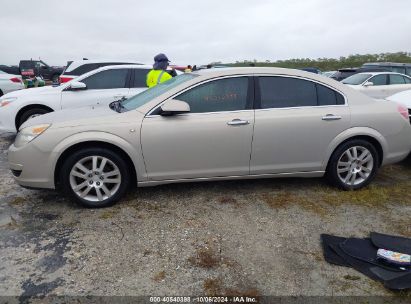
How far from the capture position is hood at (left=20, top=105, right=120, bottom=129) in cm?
385

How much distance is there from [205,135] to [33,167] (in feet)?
6.07

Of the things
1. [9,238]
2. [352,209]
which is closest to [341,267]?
[352,209]

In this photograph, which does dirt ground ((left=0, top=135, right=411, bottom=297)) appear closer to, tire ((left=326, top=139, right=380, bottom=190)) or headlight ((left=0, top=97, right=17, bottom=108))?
tire ((left=326, top=139, right=380, bottom=190))

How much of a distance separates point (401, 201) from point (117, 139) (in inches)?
134

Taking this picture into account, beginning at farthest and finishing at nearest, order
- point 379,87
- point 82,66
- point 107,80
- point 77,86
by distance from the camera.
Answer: point 379,87 → point 82,66 → point 107,80 → point 77,86

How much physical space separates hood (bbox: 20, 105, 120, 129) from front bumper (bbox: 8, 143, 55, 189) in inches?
13.3

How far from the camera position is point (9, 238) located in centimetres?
333

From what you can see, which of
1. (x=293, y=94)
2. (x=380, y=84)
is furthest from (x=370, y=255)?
(x=380, y=84)

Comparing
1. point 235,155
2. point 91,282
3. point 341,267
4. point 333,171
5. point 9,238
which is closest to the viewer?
point 91,282

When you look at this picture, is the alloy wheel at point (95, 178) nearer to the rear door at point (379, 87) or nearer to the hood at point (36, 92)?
the hood at point (36, 92)

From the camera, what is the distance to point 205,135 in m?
3.96

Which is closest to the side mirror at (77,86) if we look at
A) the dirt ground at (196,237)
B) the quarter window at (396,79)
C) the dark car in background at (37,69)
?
the dirt ground at (196,237)

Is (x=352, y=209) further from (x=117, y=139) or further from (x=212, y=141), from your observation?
(x=117, y=139)

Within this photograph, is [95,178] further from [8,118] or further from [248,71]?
[8,118]
